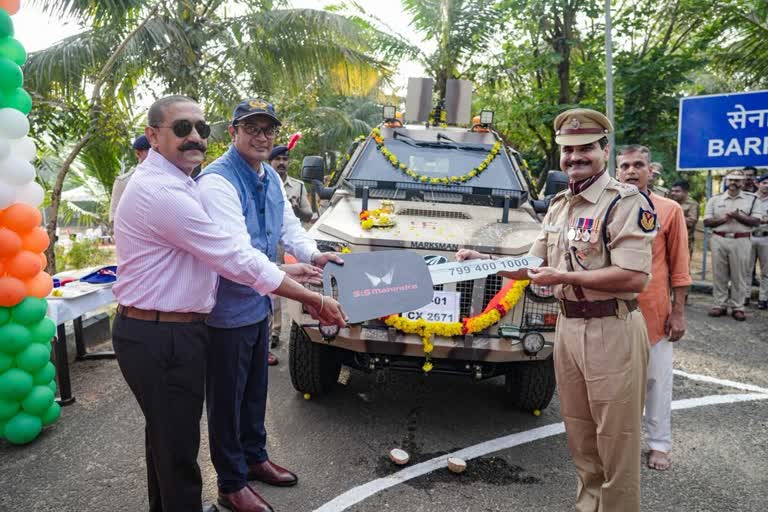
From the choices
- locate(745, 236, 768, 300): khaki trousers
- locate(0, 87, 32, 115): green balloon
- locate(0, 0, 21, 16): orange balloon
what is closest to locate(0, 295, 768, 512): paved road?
locate(0, 87, 32, 115): green balloon

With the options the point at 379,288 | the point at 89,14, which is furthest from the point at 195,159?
the point at 89,14

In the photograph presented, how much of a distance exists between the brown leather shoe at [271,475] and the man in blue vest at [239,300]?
19 cm

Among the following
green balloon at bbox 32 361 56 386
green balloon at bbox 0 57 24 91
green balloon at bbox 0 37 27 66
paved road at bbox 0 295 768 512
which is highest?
green balloon at bbox 0 37 27 66

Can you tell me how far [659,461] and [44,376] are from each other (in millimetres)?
3823

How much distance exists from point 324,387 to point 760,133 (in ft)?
25.2

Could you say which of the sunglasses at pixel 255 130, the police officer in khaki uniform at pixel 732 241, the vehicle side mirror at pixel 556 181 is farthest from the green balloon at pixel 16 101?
the police officer in khaki uniform at pixel 732 241

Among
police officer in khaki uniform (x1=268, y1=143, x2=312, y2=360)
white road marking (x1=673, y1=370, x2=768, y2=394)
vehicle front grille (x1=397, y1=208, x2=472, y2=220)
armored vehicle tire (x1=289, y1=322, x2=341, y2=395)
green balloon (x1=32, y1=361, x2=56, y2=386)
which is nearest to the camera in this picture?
green balloon (x1=32, y1=361, x2=56, y2=386)

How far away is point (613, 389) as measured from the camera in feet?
7.47

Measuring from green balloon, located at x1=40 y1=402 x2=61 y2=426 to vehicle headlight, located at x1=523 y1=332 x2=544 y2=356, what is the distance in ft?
10.00

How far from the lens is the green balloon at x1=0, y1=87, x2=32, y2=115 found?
10.2ft

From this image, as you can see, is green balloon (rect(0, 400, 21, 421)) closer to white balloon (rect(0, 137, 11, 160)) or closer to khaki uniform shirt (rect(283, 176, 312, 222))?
white balloon (rect(0, 137, 11, 160))

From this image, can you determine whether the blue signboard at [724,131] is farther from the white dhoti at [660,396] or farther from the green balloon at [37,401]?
the green balloon at [37,401]

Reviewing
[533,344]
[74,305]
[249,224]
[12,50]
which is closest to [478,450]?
[533,344]

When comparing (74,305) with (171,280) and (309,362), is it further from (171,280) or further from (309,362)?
(171,280)
